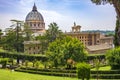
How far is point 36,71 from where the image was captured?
41.3 meters

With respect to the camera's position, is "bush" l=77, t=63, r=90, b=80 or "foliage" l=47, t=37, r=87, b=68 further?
"foliage" l=47, t=37, r=87, b=68

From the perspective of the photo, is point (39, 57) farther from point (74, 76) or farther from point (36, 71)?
point (74, 76)

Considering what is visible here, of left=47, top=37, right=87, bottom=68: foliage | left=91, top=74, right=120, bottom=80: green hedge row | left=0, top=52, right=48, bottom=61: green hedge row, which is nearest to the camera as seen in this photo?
left=91, top=74, right=120, bottom=80: green hedge row

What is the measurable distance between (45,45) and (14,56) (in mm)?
28229

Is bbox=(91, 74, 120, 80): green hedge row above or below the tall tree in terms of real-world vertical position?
below

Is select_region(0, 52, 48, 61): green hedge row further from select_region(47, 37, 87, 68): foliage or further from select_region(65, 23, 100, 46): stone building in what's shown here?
select_region(65, 23, 100, 46): stone building

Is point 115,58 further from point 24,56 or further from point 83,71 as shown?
point 24,56

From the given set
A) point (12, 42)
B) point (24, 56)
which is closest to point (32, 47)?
point (12, 42)

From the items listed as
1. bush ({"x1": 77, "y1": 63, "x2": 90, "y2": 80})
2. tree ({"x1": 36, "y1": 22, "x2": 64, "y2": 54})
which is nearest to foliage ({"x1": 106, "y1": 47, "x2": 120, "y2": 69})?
bush ({"x1": 77, "y1": 63, "x2": 90, "y2": 80})

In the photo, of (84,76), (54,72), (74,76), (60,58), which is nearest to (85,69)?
(84,76)

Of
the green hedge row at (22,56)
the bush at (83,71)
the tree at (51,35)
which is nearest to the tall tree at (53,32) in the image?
the tree at (51,35)

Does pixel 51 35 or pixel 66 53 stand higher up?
pixel 51 35

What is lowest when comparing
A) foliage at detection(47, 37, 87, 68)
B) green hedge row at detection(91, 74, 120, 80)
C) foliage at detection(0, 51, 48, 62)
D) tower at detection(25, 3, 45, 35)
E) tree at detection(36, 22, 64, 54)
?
green hedge row at detection(91, 74, 120, 80)

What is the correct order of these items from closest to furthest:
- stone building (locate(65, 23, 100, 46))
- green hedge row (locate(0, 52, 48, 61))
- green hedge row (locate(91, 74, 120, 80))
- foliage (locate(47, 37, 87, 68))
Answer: green hedge row (locate(91, 74, 120, 80)) < foliage (locate(47, 37, 87, 68)) < green hedge row (locate(0, 52, 48, 61)) < stone building (locate(65, 23, 100, 46))
